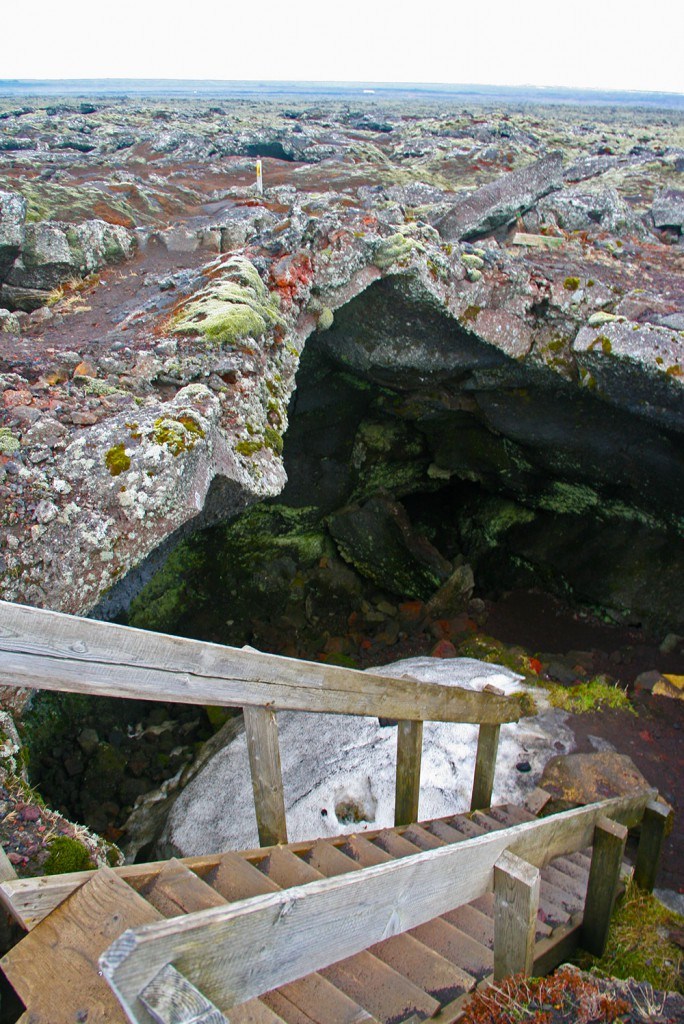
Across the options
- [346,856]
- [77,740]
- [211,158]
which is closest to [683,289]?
[346,856]

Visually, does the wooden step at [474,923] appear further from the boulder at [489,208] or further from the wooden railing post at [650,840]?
the boulder at [489,208]

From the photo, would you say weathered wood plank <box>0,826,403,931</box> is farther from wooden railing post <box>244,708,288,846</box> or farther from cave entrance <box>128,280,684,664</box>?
cave entrance <box>128,280,684,664</box>

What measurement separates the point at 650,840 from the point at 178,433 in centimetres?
505

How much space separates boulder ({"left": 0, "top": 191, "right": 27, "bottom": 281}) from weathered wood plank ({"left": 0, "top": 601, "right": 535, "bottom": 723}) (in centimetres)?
955

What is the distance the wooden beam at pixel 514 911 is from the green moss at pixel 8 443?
4.41m

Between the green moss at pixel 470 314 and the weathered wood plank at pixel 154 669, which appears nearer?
the weathered wood plank at pixel 154 669

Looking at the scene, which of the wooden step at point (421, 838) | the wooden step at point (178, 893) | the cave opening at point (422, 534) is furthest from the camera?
the cave opening at point (422, 534)

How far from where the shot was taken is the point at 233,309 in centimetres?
705

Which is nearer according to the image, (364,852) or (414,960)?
(414,960)

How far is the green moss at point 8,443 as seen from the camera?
16.5ft

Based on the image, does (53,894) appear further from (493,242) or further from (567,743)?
(493,242)

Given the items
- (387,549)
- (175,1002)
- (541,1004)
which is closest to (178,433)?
(541,1004)

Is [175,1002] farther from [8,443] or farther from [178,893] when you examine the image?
[8,443]

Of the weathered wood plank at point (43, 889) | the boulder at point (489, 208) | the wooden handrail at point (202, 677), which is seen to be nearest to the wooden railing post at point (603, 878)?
the wooden handrail at point (202, 677)
